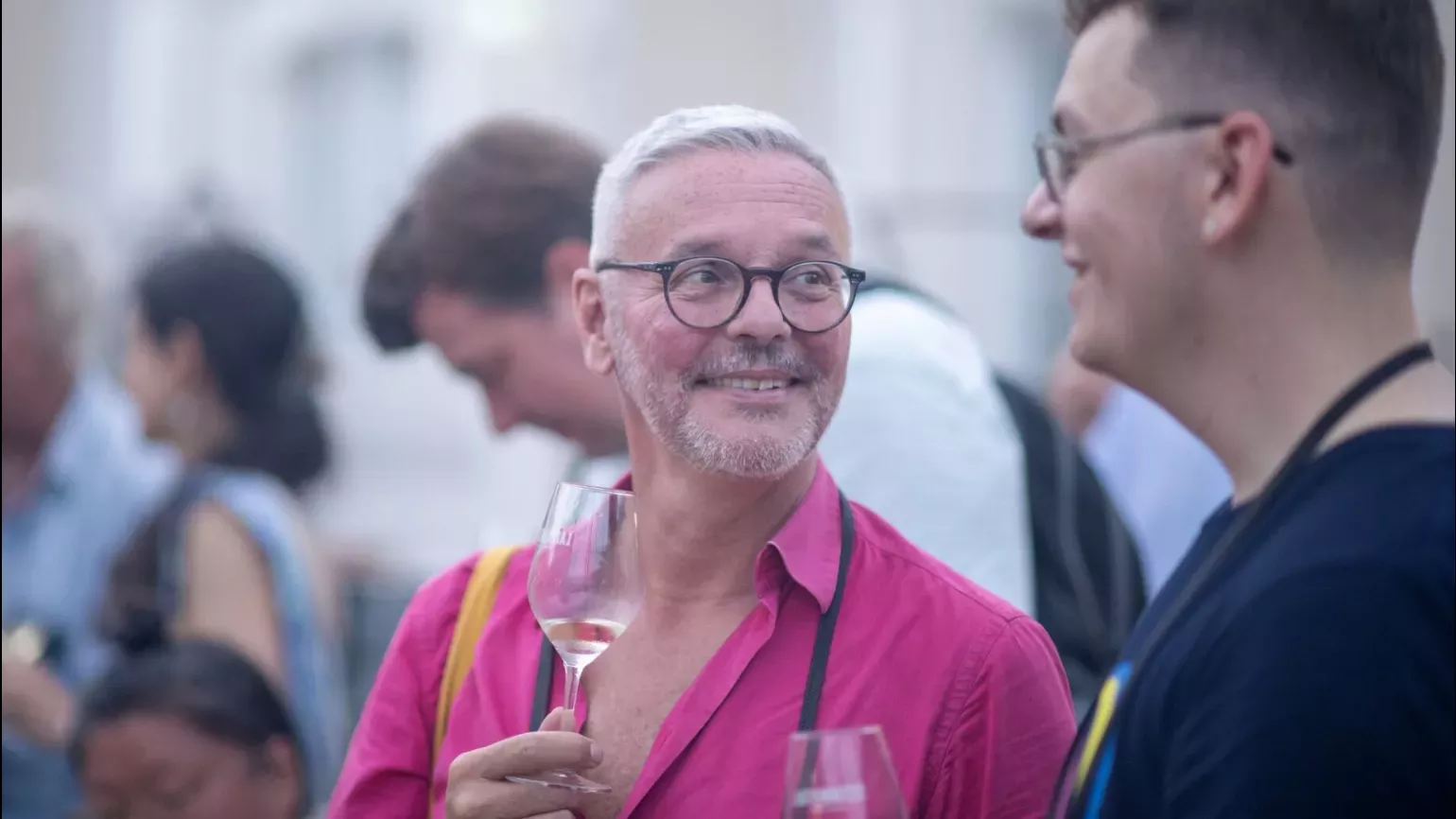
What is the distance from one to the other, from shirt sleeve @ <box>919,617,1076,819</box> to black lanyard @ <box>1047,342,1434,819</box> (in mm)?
329

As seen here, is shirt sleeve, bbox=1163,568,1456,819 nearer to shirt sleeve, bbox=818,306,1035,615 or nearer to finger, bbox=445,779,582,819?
finger, bbox=445,779,582,819

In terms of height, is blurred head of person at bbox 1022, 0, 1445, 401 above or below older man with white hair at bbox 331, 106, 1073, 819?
above

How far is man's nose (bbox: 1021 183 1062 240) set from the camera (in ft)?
7.14

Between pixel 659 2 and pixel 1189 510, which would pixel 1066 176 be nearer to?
pixel 1189 510

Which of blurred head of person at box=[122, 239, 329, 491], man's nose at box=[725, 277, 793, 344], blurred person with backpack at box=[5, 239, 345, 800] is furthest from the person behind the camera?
blurred head of person at box=[122, 239, 329, 491]

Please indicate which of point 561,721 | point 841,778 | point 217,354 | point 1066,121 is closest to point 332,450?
point 217,354

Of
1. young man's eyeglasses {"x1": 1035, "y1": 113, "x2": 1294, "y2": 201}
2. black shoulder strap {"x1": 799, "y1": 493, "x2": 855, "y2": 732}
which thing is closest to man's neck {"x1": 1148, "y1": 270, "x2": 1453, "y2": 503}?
young man's eyeglasses {"x1": 1035, "y1": 113, "x2": 1294, "y2": 201}

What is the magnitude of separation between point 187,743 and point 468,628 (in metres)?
1.49

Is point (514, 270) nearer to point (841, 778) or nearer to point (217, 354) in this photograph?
point (217, 354)

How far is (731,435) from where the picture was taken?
95.0 inches

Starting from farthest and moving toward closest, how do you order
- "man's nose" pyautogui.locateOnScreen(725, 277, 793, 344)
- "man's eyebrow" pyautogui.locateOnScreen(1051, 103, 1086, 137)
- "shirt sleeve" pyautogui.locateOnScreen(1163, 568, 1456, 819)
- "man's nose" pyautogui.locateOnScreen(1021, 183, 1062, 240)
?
"man's nose" pyautogui.locateOnScreen(725, 277, 793, 344) → "man's nose" pyautogui.locateOnScreen(1021, 183, 1062, 240) → "man's eyebrow" pyautogui.locateOnScreen(1051, 103, 1086, 137) → "shirt sleeve" pyautogui.locateOnScreen(1163, 568, 1456, 819)

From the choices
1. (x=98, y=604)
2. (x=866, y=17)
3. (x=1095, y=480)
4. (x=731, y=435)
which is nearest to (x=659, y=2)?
(x=866, y=17)

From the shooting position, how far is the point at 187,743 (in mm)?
3770

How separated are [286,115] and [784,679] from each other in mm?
12055
